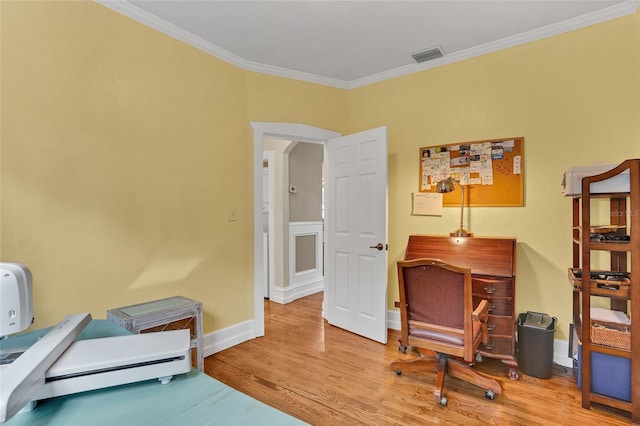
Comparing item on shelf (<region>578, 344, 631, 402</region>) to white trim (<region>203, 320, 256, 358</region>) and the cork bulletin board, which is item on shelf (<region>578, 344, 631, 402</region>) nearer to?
the cork bulletin board

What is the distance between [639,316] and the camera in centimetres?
187

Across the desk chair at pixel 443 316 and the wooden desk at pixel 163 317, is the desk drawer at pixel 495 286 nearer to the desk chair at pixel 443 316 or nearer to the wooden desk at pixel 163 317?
the desk chair at pixel 443 316

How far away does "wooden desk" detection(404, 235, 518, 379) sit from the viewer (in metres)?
2.37

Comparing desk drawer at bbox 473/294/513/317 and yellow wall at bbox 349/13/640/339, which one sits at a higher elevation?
yellow wall at bbox 349/13/640/339

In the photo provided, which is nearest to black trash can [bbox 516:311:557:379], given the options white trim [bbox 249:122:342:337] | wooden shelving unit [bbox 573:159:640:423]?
wooden shelving unit [bbox 573:159:640:423]

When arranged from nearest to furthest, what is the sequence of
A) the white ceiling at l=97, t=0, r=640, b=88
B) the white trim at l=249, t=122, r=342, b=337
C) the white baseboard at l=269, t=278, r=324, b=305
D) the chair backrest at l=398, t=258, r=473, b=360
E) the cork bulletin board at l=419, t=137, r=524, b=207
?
the chair backrest at l=398, t=258, r=473, b=360, the white ceiling at l=97, t=0, r=640, b=88, the cork bulletin board at l=419, t=137, r=524, b=207, the white trim at l=249, t=122, r=342, b=337, the white baseboard at l=269, t=278, r=324, b=305

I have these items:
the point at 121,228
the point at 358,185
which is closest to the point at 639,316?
the point at 358,185

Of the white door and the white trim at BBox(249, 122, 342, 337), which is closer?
the white door

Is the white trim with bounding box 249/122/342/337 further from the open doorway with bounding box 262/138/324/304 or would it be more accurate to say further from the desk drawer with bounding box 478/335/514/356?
the desk drawer with bounding box 478/335/514/356

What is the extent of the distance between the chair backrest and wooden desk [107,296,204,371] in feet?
4.62

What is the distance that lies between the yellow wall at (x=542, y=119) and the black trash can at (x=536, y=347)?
0.31m

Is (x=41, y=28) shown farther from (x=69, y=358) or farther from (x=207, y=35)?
(x=69, y=358)

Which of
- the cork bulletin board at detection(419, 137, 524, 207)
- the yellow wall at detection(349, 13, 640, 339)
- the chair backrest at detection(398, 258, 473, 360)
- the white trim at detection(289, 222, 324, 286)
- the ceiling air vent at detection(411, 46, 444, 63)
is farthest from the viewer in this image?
the white trim at detection(289, 222, 324, 286)

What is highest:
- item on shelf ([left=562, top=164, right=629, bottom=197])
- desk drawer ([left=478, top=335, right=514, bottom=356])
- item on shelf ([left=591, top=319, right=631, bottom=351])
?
item on shelf ([left=562, top=164, right=629, bottom=197])
